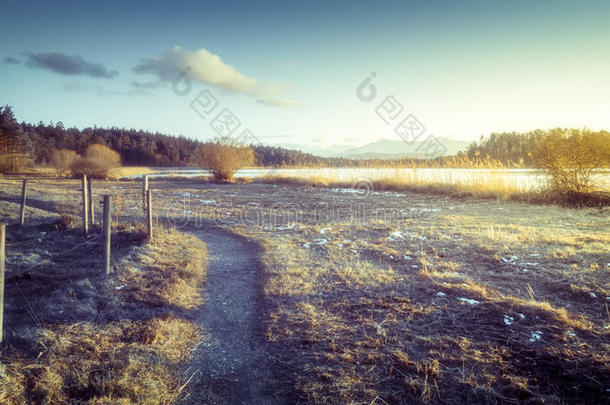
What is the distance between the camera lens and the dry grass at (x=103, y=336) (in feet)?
8.15

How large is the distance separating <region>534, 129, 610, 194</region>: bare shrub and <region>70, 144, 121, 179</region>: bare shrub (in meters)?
35.0

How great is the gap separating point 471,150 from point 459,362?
28.7 metres

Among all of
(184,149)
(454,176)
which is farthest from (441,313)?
(184,149)

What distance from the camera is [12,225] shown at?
318 inches

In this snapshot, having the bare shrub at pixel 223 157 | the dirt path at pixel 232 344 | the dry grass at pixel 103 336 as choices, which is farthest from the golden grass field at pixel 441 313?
the bare shrub at pixel 223 157

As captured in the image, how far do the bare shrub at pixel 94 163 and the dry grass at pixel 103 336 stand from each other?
28335mm

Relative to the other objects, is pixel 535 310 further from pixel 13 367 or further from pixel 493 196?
pixel 493 196

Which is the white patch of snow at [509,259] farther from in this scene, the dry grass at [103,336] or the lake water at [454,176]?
the lake water at [454,176]

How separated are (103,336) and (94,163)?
3229 cm

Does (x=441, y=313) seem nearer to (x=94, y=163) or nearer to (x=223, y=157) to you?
(x=223, y=157)

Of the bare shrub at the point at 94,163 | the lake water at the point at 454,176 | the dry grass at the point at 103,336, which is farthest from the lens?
the bare shrub at the point at 94,163

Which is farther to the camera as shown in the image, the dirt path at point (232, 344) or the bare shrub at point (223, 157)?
the bare shrub at point (223, 157)

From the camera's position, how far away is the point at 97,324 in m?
3.57

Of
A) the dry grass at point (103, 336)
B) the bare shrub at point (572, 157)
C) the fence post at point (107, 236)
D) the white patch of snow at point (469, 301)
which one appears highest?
the bare shrub at point (572, 157)
